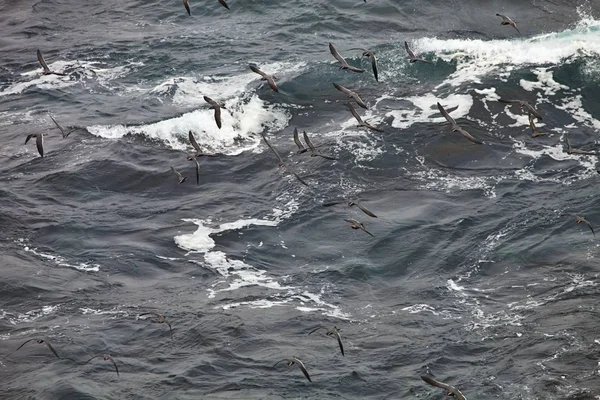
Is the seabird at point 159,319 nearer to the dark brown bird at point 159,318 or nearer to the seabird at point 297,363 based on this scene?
the dark brown bird at point 159,318

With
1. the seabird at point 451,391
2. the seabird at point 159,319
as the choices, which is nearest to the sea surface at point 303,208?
the seabird at point 159,319

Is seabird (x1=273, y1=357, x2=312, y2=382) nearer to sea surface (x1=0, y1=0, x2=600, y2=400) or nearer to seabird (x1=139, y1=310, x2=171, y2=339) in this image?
sea surface (x1=0, y1=0, x2=600, y2=400)

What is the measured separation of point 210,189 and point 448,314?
30.2 ft

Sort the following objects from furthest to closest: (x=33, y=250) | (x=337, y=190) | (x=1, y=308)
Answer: (x=337, y=190) → (x=33, y=250) → (x=1, y=308)

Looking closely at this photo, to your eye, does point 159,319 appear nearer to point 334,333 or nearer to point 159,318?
point 159,318

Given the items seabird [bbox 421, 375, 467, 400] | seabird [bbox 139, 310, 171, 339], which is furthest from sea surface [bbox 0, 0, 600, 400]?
seabird [bbox 421, 375, 467, 400]

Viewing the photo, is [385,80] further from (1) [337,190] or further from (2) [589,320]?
(2) [589,320]

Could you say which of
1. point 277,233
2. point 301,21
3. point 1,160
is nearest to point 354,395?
point 277,233

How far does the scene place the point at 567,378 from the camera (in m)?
19.0

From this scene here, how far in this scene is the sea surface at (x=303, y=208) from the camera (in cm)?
2039

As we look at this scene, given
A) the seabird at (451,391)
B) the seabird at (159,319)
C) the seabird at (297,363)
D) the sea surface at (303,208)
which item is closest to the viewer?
the seabird at (451,391)

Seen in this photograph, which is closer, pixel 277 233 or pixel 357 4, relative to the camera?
pixel 277 233

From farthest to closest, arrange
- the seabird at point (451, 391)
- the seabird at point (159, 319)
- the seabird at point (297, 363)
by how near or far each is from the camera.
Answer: the seabird at point (159, 319) < the seabird at point (297, 363) < the seabird at point (451, 391)

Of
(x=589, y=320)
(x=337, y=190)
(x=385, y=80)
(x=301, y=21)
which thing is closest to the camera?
(x=589, y=320)
